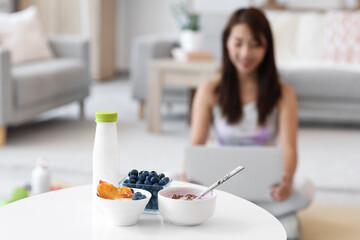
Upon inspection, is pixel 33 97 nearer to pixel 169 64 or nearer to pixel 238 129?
pixel 169 64

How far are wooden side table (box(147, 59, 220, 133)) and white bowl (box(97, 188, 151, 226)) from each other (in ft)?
9.01

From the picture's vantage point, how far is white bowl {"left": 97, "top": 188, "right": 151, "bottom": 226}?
3.57ft

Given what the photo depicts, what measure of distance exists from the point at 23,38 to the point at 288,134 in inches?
111

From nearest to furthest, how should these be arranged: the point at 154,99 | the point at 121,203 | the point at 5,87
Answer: the point at 121,203 → the point at 5,87 → the point at 154,99

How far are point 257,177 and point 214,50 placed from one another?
316 centimetres

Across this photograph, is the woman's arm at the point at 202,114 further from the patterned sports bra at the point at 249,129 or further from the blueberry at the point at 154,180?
the blueberry at the point at 154,180

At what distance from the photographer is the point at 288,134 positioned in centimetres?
206

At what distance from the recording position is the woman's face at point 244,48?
2.03 meters

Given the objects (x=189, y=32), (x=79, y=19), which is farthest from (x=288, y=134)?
(x=79, y=19)

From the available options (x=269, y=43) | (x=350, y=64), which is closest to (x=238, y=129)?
(x=269, y=43)

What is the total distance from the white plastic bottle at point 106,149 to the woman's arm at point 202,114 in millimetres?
929

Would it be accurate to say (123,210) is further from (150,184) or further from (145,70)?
(145,70)

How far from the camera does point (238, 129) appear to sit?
7.02ft

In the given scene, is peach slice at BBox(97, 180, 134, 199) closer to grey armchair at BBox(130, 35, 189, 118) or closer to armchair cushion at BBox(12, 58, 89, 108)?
armchair cushion at BBox(12, 58, 89, 108)
